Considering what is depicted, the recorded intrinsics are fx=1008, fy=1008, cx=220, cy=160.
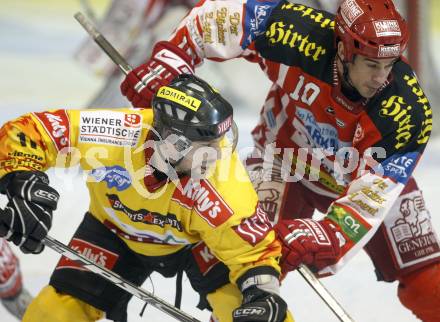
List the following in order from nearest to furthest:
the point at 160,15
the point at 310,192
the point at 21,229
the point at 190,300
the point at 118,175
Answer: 1. the point at 21,229
2. the point at 118,175
3. the point at 310,192
4. the point at 190,300
5. the point at 160,15

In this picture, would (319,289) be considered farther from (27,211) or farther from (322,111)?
(27,211)

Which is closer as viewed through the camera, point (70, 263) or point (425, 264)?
point (70, 263)

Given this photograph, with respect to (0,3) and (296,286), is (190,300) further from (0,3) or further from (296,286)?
(0,3)

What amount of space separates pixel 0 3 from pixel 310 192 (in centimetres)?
494

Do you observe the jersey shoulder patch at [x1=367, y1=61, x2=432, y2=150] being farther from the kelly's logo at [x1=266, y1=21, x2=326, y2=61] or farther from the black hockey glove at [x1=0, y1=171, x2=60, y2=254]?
the black hockey glove at [x1=0, y1=171, x2=60, y2=254]

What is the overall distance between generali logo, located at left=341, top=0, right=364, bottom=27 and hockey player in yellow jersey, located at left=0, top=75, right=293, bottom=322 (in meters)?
0.52

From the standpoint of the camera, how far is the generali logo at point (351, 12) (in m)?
3.09

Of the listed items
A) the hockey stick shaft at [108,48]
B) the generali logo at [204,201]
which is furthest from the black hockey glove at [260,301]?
the hockey stick shaft at [108,48]

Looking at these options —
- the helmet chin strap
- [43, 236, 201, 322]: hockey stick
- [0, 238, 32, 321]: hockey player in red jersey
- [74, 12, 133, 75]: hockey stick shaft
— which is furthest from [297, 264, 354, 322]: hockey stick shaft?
[0, 238, 32, 321]: hockey player in red jersey

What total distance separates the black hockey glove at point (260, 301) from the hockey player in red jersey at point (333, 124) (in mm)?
224

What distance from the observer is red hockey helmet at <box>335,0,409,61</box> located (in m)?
2.99

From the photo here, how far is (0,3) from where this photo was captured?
7879 mm

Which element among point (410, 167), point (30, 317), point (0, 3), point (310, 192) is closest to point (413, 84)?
point (410, 167)

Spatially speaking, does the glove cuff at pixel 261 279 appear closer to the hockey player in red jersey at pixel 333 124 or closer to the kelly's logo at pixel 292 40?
the hockey player in red jersey at pixel 333 124
